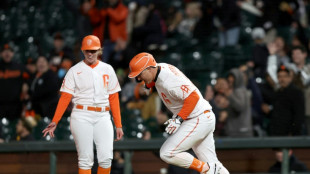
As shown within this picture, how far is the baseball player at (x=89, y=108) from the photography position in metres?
8.28

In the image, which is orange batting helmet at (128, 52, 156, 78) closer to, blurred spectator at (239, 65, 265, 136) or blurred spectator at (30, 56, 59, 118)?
blurred spectator at (239, 65, 265, 136)

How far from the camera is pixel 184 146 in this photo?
7953 mm

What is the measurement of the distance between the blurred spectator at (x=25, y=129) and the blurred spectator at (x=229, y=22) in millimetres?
4700

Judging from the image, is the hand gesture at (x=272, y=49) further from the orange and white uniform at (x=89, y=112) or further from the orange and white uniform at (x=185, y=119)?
the orange and white uniform at (x=89, y=112)

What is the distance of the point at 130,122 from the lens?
11.4m

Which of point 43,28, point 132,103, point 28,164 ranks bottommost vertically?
point 28,164

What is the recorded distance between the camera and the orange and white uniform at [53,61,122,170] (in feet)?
27.2

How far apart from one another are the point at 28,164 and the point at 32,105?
1.38m

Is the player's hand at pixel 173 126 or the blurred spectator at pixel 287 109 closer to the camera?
the player's hand at pixel 173 126


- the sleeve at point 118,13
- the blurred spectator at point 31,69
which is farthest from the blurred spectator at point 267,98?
the blurred spectator at point 31,69

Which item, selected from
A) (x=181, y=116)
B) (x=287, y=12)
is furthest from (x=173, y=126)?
(x=287, y=12)

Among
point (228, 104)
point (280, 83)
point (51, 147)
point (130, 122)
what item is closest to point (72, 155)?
point (51, 147)

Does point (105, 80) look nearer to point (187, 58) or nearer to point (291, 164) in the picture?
point (291, 164)

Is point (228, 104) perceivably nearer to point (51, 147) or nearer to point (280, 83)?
point (280, 83)
